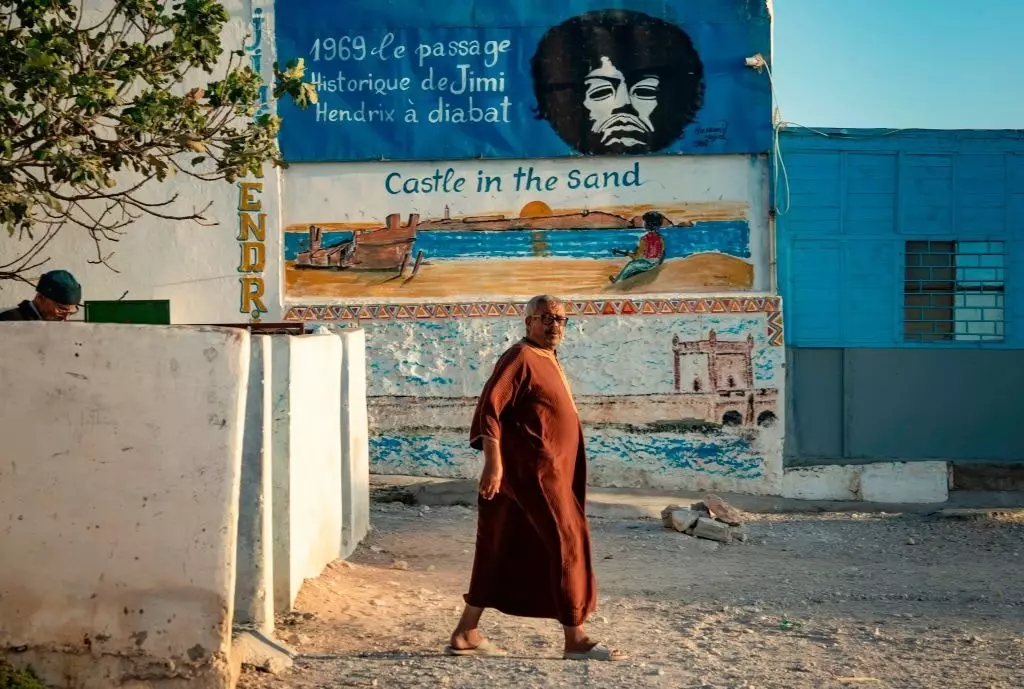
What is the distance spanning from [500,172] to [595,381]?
2.12m

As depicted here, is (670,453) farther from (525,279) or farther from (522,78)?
(522,78)

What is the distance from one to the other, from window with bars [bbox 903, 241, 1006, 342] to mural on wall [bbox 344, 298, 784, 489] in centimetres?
130

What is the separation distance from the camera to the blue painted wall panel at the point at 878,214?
38.7 feet

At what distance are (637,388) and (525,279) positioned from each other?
1.43m

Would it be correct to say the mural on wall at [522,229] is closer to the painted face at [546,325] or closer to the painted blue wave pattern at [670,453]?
the painted blue wave pattern at [670,453]

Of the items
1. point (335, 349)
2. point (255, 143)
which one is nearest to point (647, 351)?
point (335, 349)

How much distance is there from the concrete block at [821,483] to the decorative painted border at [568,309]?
1.23 m

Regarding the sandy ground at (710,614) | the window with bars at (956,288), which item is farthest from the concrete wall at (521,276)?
the sandy ground at (710,614)

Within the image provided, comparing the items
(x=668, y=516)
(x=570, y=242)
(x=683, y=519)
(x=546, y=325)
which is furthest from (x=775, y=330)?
(x=546, y=325)

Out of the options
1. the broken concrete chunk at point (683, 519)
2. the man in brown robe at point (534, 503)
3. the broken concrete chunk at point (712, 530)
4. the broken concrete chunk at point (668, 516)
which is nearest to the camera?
the man in brown robe at point (534, 503)

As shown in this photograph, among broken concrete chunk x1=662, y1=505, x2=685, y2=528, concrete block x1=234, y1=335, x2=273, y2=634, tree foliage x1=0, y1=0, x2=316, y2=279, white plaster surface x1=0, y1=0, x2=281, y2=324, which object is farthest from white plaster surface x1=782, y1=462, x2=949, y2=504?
concrete block x1=234, y1=335, x2=273, y2=634

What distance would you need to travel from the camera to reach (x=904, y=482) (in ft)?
38.7

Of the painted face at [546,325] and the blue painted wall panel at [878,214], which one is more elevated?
the blue painted wall panel at [878,214]

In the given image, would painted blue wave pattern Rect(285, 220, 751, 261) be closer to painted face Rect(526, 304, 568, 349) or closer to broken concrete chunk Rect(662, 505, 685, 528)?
broken concrete chunk Rect(662, 505, 685, 528)
